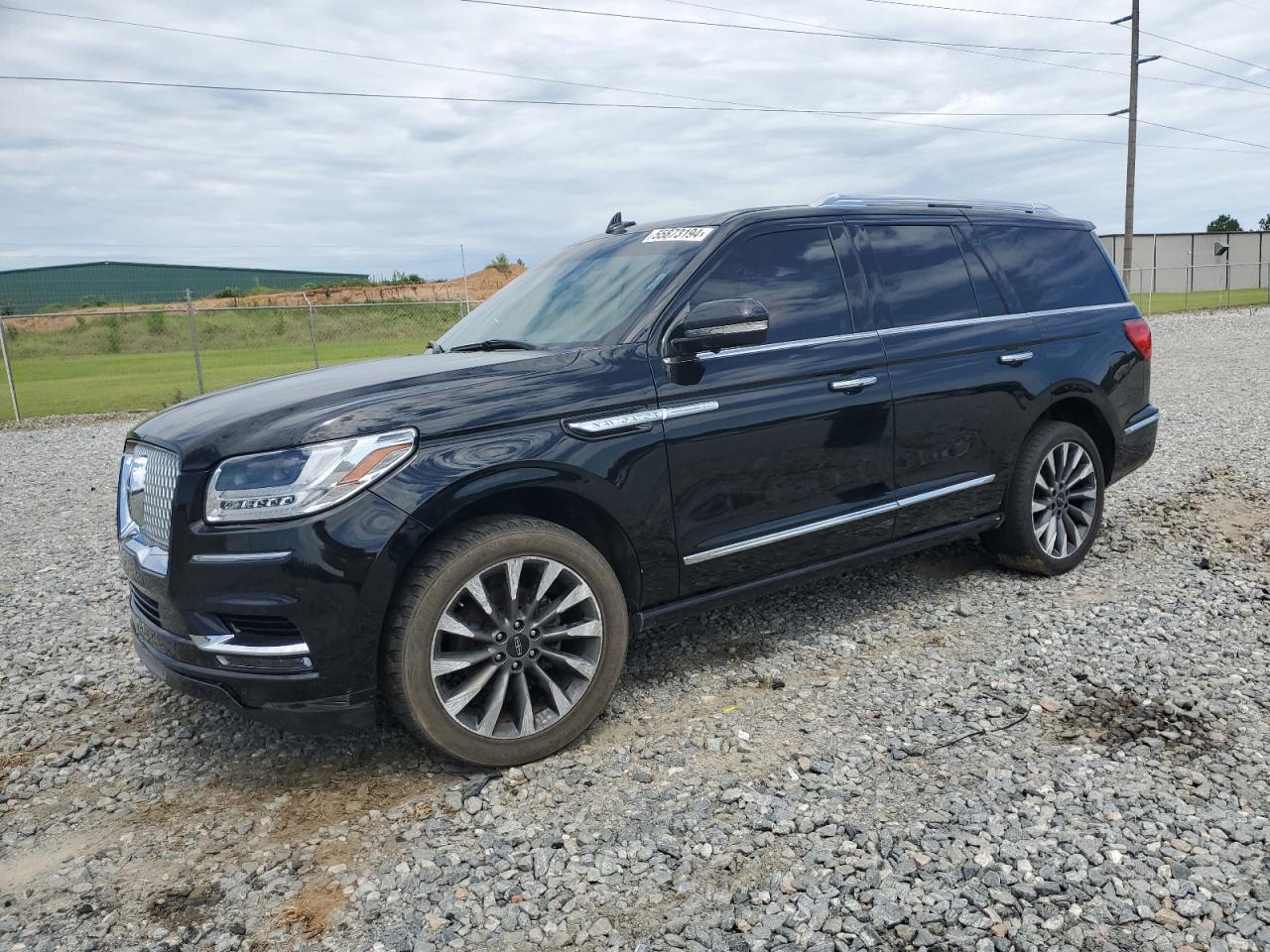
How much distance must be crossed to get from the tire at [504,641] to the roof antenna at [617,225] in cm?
194

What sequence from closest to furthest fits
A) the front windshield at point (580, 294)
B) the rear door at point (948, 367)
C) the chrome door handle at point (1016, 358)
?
the front windshield at point (580, 294)
the rear door at point (948, 367)
the chrome door handle at point (1016, 358)

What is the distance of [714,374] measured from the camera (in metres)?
3.79

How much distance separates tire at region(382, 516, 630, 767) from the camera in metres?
3.14

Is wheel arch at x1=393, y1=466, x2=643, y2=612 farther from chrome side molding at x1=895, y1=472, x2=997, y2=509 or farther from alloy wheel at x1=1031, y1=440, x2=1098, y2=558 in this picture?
alloy wheel at x1=1031, y1=440, x2=1098, y2=558

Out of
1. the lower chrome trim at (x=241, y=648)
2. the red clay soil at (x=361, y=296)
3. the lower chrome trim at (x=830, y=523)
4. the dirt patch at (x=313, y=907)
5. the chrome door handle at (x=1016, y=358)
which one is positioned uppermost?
the red clay soil at (x=361, y=296)

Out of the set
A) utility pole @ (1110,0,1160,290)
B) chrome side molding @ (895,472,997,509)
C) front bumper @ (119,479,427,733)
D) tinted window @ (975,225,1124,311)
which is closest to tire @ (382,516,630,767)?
front bumper @ (119,479,427,733)

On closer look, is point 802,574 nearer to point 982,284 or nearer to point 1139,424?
point 982,284

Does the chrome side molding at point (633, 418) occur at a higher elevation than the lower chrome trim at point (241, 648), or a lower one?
higher

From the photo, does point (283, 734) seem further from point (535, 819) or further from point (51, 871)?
point (535, 819)

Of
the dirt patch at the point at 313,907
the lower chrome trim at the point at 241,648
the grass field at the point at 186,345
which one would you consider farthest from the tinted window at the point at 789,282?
the grass field at the point at 186,345

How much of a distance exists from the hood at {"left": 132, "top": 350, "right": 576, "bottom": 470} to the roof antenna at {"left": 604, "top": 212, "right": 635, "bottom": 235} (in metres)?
1.22

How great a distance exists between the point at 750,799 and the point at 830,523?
145 cm

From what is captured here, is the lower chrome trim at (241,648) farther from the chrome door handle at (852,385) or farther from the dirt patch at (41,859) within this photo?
the chrome door handle at (852,385)

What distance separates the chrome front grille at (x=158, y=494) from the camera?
3.16 meters
